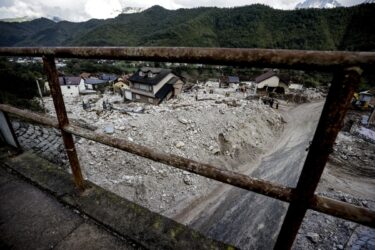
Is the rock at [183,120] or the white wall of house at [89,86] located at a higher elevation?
the rock at [183,120]

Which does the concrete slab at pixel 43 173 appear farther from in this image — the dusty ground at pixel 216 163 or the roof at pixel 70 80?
the roof at pixel 70 80

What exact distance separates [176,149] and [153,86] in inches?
672

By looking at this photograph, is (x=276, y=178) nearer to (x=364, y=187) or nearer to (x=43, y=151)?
(x=364, y=187)

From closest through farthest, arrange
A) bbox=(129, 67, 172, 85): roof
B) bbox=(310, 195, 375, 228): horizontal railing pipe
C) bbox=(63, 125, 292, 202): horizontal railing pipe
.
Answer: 1. bbox=(310, 195, 375, 228): horizontal railing pipe
2. bbox=(63, 125, 292, 202): horizontal railing pipe
3. bbox=(129, 67, 172, 85): roof

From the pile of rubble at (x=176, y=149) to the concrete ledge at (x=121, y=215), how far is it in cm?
677

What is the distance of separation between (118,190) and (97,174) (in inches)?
54.0

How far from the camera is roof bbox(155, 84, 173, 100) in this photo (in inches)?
1015

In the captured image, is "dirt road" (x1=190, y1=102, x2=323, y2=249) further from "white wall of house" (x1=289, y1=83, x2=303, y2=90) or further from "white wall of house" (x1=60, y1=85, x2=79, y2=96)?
"white wall of house" (x1=60, y1=85, x2=79, y2=96)

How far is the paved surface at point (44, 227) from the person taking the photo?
1.13m

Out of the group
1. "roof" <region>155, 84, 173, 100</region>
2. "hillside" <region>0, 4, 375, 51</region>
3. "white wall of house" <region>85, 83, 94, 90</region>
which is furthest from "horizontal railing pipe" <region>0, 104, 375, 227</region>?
"hillside" <region>0, 4, 375, 51</region>

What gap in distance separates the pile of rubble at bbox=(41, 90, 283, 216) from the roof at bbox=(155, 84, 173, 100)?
12192 millimetres

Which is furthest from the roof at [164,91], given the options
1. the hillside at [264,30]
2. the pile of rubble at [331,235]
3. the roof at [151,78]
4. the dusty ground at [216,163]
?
the hillside at [264,30]

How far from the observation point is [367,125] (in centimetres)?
1836

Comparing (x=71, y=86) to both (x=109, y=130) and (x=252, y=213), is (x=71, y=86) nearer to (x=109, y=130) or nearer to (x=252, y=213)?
(x=109, y=130)
